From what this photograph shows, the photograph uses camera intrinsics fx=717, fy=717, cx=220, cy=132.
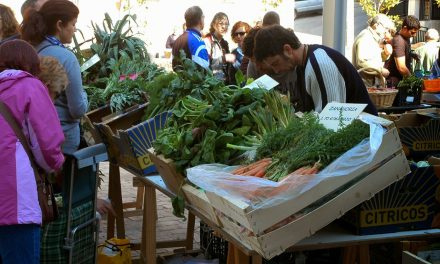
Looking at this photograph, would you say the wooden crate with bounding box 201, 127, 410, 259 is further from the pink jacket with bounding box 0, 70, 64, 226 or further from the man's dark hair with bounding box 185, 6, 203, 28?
the man's dark hair with bounding box 185, 6, 203, 28

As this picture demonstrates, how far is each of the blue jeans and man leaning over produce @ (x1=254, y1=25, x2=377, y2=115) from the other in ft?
4.84

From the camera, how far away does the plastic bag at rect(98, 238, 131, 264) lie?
4.56 meters

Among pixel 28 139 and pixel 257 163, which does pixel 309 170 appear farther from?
pixel 28 139

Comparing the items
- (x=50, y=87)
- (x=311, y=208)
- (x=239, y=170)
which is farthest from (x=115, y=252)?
(x=311, y=208)

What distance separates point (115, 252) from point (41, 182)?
1.48 meters

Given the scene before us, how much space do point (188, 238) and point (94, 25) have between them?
215cm

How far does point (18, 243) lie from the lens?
3.13 meters

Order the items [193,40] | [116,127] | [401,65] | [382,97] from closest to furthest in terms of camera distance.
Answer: [116,127]
[382,97]
[193,40]
[401,65]

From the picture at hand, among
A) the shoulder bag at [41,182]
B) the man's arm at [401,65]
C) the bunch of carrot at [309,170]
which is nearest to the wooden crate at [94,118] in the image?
the shoulder bag at [41,182]

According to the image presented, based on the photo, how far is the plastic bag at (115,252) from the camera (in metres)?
4.56

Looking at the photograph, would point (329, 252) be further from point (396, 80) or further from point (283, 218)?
point (396, 80)

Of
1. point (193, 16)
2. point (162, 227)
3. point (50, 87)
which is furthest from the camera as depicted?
point (193, 16)

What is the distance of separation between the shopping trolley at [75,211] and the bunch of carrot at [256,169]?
1.09 metres

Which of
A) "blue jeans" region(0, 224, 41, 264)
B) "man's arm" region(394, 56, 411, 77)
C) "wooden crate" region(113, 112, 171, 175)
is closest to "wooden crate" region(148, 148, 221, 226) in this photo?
"wooden crate" region(113, 112, 171, 175)
